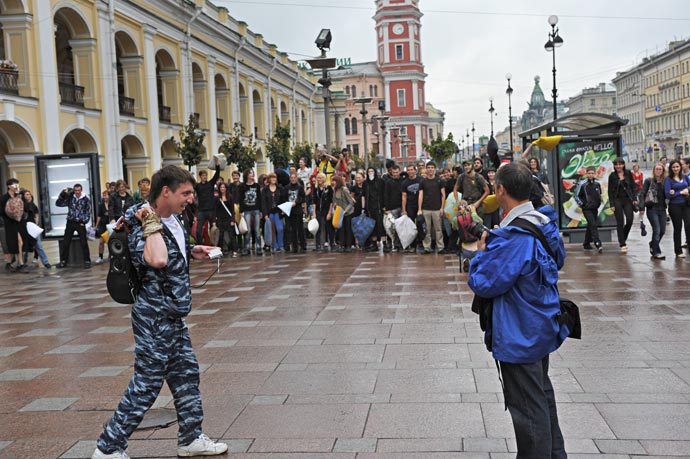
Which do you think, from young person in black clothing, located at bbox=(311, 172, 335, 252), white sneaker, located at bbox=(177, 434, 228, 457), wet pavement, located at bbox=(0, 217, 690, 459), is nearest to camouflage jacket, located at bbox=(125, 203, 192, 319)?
white sneaker, located at bbox=(177, 434, 228, 457)

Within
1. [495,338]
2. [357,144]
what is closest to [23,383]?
[495,338]

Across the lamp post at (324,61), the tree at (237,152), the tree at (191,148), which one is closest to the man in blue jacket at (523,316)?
the lamp post at (324,61)

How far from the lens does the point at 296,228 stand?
18.8 metres

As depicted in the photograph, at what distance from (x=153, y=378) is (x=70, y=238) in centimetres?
1394

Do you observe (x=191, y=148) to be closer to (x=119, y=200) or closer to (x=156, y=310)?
(x=119, y=200)

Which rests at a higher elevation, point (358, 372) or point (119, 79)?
point (119, 79)

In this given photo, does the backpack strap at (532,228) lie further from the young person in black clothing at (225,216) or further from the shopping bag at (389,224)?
the young person in black clothing at (225,216)

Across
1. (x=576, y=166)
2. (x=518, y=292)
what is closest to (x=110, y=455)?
(x=518, y=292)

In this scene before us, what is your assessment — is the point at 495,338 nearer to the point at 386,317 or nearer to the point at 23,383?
the point at 23,383

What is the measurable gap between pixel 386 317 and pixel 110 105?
74.4 feet

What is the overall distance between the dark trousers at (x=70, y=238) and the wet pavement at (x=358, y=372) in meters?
5.10

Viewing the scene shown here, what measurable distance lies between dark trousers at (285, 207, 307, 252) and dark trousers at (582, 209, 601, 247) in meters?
6.47

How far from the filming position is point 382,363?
7125 millimetres

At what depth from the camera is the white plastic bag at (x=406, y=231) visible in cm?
1752
